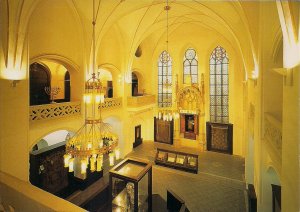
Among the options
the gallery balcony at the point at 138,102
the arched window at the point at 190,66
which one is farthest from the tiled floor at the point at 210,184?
the arched window at the point at 190,66

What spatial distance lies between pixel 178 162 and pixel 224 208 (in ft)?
13.1

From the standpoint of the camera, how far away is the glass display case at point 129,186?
6.65 m

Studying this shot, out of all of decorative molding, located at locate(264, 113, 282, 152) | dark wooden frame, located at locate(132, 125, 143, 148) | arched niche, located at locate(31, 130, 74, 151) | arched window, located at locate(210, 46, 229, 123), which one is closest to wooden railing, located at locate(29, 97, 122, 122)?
arched niche, located at locate(31, 130, 74, 151)

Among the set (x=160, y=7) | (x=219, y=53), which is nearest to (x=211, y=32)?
(x=219, y=53)

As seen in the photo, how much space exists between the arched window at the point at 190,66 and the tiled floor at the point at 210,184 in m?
6.29

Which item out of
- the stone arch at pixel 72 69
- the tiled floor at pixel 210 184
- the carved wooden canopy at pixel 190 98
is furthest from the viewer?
the carved wooden canopy at pixel 190 98

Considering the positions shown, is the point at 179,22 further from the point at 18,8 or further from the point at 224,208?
the point at 224,208

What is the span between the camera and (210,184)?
32.5ft

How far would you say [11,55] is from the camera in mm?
5707

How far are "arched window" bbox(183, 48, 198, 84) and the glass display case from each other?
31.5ft

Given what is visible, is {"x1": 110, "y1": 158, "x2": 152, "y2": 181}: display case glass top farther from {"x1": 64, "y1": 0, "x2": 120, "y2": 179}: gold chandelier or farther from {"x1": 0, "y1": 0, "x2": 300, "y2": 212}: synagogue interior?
{"x1": 64, "y1": 0, "x2": 120, "y2": 179}: gold chandelier

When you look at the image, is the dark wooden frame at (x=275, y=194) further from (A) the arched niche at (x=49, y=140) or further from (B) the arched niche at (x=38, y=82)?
(B) the arched niche at (x=38, y=82)

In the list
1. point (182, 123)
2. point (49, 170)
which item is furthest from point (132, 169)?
point (182, 123)

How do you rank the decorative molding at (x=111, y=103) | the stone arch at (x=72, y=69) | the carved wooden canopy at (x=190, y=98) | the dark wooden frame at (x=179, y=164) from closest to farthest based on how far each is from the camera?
the stone arch at (x=72, y=69) → the dark wooden frame at (x=179, y=164) → the decorative molding at (x=111, y=103) → the carved wooden canopy at (x=190, y=98)
